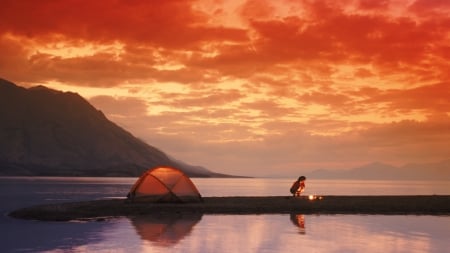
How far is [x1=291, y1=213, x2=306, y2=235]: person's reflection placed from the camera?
1287 inches

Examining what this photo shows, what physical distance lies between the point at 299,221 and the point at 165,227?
30.7 ft

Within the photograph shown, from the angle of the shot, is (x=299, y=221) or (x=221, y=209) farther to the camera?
(x=221, y=209)

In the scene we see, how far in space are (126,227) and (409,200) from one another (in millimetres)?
31573

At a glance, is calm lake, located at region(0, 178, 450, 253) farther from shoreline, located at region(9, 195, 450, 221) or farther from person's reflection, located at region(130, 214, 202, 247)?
shoreline, located at region(9, 195, 450, 221)

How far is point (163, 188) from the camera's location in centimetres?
4903

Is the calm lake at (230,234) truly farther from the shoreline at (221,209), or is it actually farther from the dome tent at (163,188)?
the dome tent at (163,188)

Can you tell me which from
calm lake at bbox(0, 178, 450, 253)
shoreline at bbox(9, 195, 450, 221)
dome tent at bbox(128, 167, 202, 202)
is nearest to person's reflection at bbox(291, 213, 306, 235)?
calm lake at bbox(0, 178, 450, 253)

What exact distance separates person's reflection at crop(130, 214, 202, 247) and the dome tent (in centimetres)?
704

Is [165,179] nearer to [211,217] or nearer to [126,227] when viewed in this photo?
[211,217]

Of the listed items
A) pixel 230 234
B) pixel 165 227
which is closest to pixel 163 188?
pixel 165 227

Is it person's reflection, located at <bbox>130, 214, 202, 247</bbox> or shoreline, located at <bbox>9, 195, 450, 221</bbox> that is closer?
person's reflection, located at <bbox>130, 214, 202, 247</bbox>

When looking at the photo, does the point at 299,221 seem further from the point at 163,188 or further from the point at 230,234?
the point at 163,188

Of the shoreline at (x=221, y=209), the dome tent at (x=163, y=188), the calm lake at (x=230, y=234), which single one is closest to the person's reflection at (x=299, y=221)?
the calm lake at (x=230, y=234)

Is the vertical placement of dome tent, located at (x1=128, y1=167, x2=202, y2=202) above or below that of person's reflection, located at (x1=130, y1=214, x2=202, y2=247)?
above
